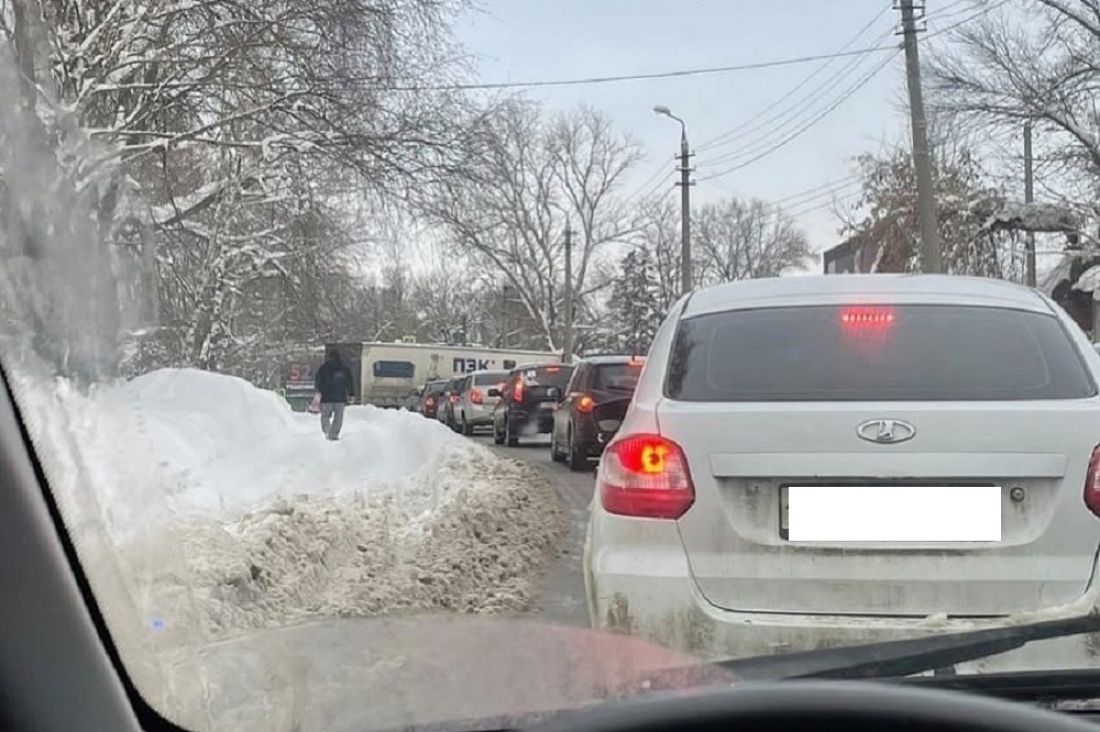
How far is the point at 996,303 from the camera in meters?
4.06

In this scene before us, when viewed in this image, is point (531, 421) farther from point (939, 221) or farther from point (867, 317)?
point (867, 317)

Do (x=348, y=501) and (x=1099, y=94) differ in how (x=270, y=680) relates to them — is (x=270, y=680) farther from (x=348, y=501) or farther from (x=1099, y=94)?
(x=1099, y=94)

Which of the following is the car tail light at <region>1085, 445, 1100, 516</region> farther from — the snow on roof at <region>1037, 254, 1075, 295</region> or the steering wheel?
the snow on roof at <region>1037, 254, 1075, 295</region>

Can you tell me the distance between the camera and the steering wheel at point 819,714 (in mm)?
1365

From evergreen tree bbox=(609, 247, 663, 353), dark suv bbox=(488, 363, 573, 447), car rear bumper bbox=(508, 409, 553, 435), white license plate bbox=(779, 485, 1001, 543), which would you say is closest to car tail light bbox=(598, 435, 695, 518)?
white license plate bbox=(779, 485, 1001, 543)

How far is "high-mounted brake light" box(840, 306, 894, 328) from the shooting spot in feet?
12.8

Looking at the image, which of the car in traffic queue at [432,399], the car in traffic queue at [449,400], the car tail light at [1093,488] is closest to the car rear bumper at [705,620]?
the car tail light at [1093,488]

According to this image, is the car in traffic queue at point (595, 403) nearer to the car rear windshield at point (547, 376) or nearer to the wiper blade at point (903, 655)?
the car rear windshield at point (547, 376)

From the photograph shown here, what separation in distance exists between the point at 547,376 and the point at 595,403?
22.7 ft

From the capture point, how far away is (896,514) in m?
3.40

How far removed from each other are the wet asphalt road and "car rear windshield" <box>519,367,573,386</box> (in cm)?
217

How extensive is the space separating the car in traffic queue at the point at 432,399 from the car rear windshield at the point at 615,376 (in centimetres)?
2003

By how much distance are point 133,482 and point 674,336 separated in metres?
3.51

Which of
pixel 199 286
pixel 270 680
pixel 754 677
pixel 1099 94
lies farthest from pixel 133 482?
pixel 1099 94
